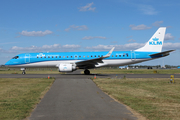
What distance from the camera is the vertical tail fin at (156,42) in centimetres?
3397

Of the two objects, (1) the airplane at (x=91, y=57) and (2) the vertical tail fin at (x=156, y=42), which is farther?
(2) the vertical tail fin at (x=156, y=42)

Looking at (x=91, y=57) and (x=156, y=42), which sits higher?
(x=156, y=42)

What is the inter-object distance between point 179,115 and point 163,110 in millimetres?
862

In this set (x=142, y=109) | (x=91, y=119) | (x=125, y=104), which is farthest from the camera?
(x=125, y=104)

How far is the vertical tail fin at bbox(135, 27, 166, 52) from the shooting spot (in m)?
34.0

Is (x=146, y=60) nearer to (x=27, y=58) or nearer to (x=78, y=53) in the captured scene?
Result: (x=78, y=53)

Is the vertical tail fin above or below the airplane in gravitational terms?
above

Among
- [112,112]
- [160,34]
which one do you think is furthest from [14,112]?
[160,34]

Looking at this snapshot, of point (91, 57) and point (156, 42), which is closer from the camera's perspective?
point (91, 57)

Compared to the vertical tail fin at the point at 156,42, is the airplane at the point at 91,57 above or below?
below

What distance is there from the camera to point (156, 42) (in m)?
34.2

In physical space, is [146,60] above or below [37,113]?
above

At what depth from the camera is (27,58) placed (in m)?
33.6

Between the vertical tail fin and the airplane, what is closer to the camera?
the airplane
